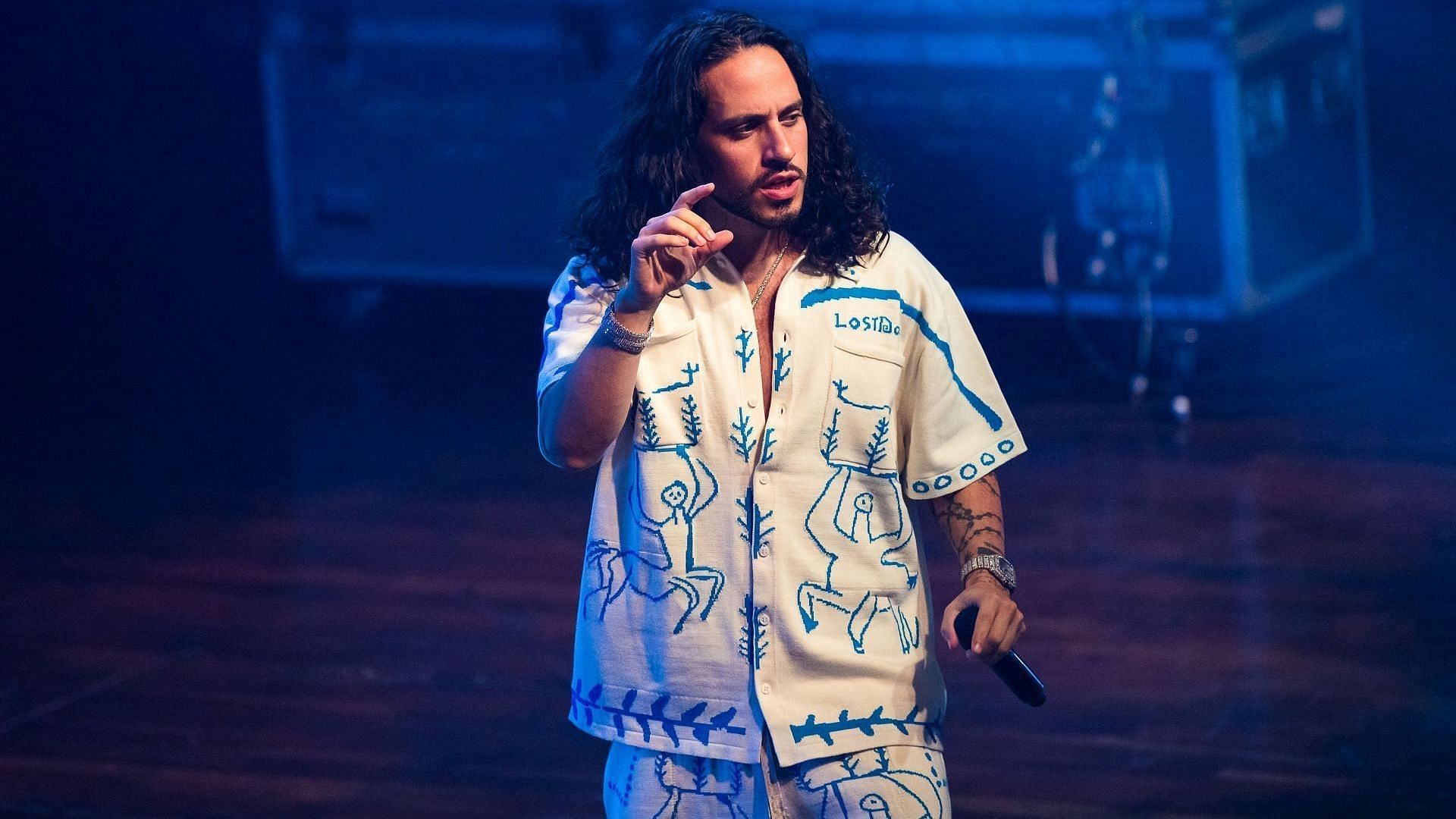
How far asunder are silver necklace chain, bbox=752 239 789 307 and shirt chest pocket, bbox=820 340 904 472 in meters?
0.11

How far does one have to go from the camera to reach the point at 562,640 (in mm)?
4379

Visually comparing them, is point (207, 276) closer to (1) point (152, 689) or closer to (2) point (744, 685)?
(1) point (152, 689)

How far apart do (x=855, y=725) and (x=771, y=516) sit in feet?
0.81

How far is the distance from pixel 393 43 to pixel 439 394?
1572 millimetres

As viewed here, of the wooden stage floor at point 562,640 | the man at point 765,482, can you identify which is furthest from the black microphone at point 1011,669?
the wooden stage floor at point 562,640

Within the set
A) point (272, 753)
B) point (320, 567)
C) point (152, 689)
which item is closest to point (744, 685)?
point (272, 753)

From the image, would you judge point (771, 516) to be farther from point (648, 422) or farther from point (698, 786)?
point (698, 786)

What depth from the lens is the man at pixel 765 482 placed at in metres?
1.98

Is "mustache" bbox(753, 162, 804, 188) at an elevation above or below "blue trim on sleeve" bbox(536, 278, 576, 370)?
above

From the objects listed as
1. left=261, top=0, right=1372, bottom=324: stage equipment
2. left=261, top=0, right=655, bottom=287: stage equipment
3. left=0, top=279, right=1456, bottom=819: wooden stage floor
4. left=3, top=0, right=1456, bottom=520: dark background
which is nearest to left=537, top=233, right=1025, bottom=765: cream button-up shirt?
left=0, top=279, right=1456, bottom=819: wooden stage floor

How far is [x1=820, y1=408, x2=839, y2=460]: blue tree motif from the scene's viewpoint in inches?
78.7

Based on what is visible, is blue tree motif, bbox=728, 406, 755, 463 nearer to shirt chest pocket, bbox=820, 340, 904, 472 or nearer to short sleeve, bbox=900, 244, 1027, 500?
shirt chest pocket, bbox=820, 340, 904, 472


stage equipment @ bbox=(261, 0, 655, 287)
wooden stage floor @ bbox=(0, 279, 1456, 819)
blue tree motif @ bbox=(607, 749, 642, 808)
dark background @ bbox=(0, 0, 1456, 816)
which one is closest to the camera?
blue tree motif @ bbox=(607, 749, 642, 808)

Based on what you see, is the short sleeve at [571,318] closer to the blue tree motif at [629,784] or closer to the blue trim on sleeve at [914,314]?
the blue trim on sleeve at [914,314]
